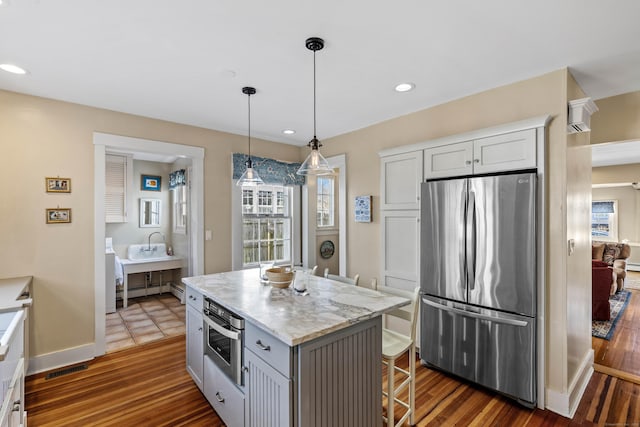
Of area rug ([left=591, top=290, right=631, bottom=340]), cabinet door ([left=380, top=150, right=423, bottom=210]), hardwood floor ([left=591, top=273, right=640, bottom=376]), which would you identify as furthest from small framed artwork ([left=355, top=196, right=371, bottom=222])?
area rug ([left=591, top=290, right=631, bottom=340])

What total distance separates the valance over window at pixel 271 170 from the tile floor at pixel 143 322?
215 cm

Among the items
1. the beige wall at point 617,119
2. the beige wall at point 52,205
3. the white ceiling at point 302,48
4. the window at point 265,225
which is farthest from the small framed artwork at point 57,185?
the beige wall at point 617,119

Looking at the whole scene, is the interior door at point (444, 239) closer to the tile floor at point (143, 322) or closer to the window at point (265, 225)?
the window at point (265, 225)

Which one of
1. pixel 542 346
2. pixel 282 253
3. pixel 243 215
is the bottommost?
pixel 542 346

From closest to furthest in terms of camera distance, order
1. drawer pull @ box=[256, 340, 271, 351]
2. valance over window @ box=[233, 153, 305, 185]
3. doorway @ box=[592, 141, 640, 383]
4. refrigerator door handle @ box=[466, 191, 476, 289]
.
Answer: drawer pull @ box=[256, 340, 271, 351], refrigerator door handle @ box=[466, 191, 476, 289], doorway @ box=[592, 141, 640, 383], valance over window @ box=[233, 153, 305, 185]

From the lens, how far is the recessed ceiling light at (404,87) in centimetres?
261

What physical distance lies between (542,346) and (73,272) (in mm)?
4200

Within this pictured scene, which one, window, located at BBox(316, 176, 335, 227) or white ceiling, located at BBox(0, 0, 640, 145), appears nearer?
white ceiling, located at BBox(0, 0, 640, 145)

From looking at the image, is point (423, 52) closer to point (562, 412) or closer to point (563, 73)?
point (563, 73)

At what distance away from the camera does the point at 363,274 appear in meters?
3.87

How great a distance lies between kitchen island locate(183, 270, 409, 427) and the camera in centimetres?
149

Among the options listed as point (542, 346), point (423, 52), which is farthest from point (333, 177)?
point (542, 346)

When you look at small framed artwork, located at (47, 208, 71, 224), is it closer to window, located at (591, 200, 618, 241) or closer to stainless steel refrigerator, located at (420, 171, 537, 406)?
stainless steel refrigerator, located at (420, 171, 537, 406)

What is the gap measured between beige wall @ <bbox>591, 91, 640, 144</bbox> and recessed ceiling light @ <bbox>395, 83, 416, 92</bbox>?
1751mm
